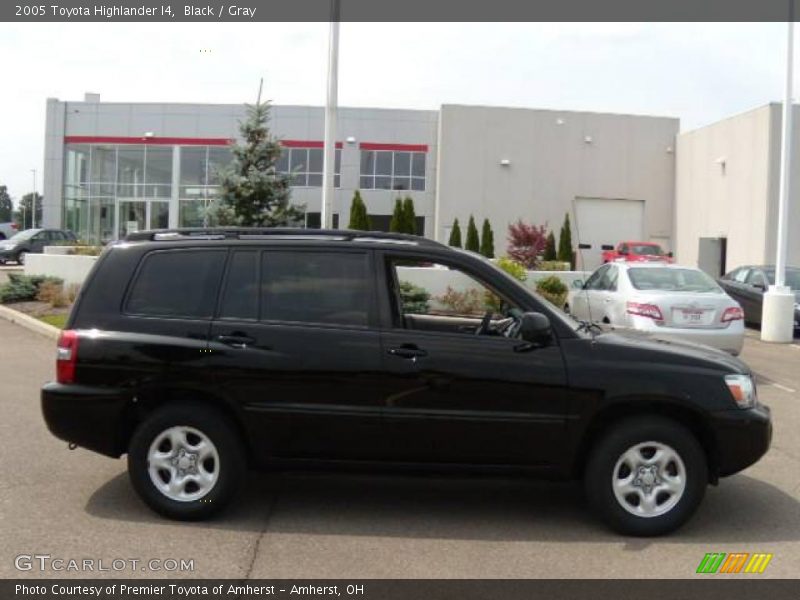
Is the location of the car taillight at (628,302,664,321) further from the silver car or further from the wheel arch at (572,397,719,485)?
the wheel arch at (572,397,719,485)

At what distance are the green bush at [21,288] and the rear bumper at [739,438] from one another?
51.1ft

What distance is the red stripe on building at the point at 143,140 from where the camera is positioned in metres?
41.4

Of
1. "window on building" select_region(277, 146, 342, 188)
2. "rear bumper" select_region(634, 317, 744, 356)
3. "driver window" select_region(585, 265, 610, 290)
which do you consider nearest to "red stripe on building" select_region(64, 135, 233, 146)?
"window on building" select_region(277, 146, 342, 188)

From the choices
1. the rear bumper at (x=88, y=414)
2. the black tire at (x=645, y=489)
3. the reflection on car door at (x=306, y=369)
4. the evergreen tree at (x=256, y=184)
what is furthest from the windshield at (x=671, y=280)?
the evergreen tree at (x=256, y=184)

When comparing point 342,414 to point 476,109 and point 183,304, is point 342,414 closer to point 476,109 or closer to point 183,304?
point 183,304

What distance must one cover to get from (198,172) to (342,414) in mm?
38765

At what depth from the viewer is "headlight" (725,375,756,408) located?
5.15 meters

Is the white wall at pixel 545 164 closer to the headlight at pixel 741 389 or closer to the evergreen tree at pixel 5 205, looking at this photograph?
the headlight at pixel 741 389

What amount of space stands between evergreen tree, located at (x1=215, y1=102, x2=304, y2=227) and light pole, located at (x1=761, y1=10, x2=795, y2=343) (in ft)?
Answer: 31.3

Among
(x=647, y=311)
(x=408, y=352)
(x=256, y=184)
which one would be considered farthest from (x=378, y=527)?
(x=256, y=184)

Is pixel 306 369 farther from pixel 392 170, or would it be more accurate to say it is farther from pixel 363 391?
pixel 392 170

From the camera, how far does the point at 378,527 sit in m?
5.16

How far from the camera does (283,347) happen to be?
16.9 feet

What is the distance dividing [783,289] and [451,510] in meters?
12.5
